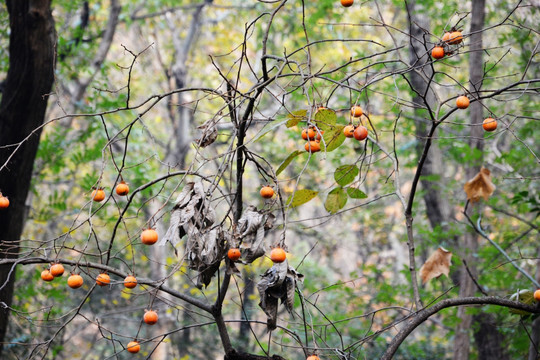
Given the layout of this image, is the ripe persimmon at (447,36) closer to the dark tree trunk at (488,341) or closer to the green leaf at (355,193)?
the green leaf at (355,193)

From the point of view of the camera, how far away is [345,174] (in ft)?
5.41

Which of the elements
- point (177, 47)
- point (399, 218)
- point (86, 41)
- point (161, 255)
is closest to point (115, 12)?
point (86, 41)

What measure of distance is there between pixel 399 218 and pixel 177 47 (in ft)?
16.7

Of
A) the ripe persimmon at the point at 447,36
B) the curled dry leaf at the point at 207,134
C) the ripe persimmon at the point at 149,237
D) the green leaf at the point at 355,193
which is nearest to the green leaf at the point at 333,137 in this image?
the green leaf at the point at 355,193

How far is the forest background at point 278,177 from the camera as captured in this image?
1396mm

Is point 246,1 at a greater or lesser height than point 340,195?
greater

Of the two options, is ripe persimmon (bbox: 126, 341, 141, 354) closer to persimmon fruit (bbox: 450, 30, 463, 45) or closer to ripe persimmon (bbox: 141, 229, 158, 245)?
ripe persimmon (bbox: 141, 229, 158, 245)

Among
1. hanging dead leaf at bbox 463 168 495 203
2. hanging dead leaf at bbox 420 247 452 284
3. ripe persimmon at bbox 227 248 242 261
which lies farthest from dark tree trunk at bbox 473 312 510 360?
ripe persimmon at bbox 227 248 242 261

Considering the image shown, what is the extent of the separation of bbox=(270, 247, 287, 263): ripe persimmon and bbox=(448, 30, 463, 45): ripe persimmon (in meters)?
0.82

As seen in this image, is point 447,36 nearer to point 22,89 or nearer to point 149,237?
point 149,237

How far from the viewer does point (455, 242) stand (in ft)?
14.8

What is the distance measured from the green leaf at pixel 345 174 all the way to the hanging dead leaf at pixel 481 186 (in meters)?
0.81

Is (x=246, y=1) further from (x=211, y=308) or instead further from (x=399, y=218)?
(x=211, y=308)

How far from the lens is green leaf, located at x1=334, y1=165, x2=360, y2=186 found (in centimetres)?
164
